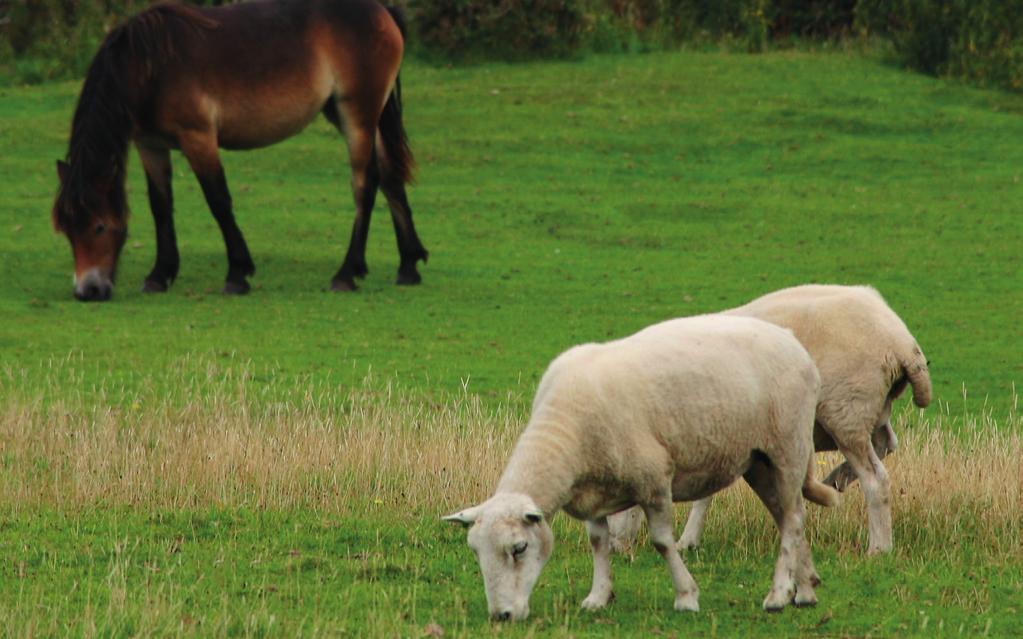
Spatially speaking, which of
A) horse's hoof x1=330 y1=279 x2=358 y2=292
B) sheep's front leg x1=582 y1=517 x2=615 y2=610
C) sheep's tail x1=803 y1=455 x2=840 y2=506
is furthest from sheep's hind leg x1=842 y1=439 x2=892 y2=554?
horse's hoof x1=330 y1=279 x2=358 y2=292

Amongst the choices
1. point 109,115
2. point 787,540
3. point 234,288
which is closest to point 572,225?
point 234,288

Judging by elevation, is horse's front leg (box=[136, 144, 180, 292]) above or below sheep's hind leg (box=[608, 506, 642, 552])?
below

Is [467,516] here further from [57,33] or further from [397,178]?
[57,33]

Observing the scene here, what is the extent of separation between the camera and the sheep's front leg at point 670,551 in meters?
7.90

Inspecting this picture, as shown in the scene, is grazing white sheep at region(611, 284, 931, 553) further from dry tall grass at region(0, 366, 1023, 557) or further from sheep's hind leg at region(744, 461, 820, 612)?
sheep's hind leg at region(744, 461, 820, 612)

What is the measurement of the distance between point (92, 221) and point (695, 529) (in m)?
9.96

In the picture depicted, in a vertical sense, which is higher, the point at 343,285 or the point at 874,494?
the point at 874,494

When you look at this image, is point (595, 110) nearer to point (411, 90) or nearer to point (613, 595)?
point (411, 90)

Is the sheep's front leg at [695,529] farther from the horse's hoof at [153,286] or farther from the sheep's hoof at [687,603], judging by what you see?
the horse's hoof at [153,286]

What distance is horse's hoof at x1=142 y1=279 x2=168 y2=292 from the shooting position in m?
19.0

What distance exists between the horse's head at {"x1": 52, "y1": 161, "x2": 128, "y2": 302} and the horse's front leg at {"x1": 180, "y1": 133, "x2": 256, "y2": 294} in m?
0.97

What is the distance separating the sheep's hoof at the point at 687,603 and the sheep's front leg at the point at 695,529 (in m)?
1.62

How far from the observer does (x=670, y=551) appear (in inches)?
313

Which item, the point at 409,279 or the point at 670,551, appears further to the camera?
the point at 409,279
